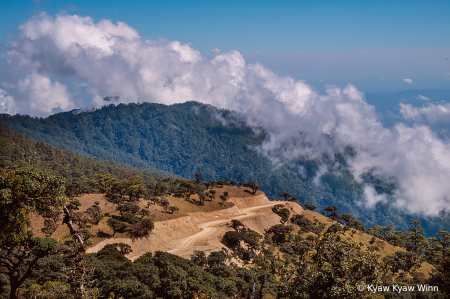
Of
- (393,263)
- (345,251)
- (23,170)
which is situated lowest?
(393,263)

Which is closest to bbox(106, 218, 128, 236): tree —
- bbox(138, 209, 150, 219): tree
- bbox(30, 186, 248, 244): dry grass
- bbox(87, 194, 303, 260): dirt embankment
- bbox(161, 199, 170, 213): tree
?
bbox(30, 186, 248, 244): dry grass

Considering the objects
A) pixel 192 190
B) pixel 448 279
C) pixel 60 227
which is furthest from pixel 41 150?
pixel 448 279

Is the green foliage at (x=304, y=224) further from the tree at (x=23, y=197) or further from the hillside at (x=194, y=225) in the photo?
the tree at (x=23, y=197)

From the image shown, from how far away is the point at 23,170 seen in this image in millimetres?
12719

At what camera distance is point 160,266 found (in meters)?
32.1

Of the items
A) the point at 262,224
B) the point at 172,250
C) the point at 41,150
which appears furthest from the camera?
the point at 41,150

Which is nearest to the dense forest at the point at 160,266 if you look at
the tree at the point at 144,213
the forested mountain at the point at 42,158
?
the tree at the point at 144,213

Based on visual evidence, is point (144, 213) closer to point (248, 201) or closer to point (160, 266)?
point (160, 266)

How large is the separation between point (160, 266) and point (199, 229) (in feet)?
105

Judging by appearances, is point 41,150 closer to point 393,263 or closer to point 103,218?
point 103,218

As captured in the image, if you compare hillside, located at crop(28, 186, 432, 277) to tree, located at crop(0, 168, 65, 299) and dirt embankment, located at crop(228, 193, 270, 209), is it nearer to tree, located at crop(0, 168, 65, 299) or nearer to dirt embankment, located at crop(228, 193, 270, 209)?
dirt embankment, located at crop(228, 193, 270, 209)

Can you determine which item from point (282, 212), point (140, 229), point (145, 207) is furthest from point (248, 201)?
point (140, 229)

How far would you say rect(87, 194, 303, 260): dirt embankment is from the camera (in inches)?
1832

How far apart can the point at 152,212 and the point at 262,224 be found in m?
32.5
